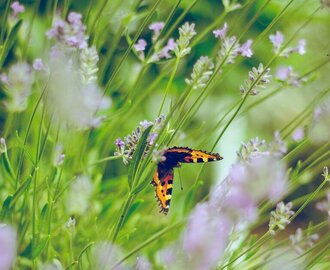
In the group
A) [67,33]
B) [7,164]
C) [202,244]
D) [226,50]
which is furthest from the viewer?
[7,164]

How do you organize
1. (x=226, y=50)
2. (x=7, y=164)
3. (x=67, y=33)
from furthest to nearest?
(x=7, y=164) → (x=226, y=50) → (x=67, y=33)

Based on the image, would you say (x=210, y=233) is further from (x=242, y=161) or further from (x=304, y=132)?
(x=304, y=132)

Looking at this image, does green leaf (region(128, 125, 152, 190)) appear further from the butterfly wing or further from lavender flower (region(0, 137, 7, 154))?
lavender flower (region(0, 137, 7, 154))

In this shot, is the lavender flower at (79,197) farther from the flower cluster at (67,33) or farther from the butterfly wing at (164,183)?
the flower cluster at (67,33)

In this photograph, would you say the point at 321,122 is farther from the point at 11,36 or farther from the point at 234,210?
the point at 11,36

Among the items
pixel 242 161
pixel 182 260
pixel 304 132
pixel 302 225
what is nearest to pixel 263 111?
pixel 302 225

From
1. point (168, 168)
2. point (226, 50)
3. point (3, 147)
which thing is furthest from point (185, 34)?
point (3, 147)

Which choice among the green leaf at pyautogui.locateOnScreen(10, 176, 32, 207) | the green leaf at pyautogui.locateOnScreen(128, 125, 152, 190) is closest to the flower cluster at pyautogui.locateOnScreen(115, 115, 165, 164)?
the green leaf at pyautogui.locateOnScreen(128, 125, 152, 190)

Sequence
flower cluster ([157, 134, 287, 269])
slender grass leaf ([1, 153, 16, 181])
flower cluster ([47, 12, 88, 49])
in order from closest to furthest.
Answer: flower cluster ([157, 134, 287, 269]) < flower cluster ([47, 12, 88, 49]) < slender grass leaf ([1, 153, 16, 181])

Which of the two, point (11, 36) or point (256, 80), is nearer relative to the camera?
point (256, 80)

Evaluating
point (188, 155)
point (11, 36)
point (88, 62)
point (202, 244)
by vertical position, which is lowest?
point (202, 244)
